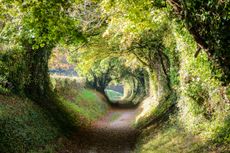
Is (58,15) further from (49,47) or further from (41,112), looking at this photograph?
(49,47)

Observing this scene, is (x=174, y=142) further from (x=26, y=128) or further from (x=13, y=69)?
(x=13, y=69)

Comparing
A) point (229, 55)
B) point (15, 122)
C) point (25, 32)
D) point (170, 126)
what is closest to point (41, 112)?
point (15, 122)

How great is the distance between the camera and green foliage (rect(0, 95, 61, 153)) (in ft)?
45.3

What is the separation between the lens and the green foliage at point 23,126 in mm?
13795

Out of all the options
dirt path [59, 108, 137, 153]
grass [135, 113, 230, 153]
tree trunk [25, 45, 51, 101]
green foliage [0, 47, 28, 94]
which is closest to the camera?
grass [135, 113, 230, 153]

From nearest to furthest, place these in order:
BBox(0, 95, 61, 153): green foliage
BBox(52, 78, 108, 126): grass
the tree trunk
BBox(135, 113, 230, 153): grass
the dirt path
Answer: BBox(135, 113, 230, 153): grass, BBox(0, 95, 61, 153): green foliage, the dirt path, the tree trunk, BBox(52, 78, 108, 126): grass

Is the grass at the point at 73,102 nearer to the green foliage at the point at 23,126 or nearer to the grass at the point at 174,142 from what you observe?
the green foliage at the point at 23,126

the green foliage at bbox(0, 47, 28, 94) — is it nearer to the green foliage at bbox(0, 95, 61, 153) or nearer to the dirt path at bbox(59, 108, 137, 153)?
the green foliage at bbox(0, 95, 61, 153)

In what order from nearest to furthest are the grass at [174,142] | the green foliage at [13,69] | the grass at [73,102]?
the grass at [174,142] < the green foliage at [13,69] < the grass at [73,102]

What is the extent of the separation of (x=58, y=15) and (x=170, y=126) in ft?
35.2

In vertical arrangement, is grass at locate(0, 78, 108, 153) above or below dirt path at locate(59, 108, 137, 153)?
above

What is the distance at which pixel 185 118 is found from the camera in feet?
57.5

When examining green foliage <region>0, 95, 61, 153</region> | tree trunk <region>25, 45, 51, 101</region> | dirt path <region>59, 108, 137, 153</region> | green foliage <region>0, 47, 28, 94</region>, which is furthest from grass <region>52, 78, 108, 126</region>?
green foliage <region>0, 47, 28, 94</region>

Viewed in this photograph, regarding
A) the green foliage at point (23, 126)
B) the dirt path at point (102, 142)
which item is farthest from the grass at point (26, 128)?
the dirt path at point (102, 142)
